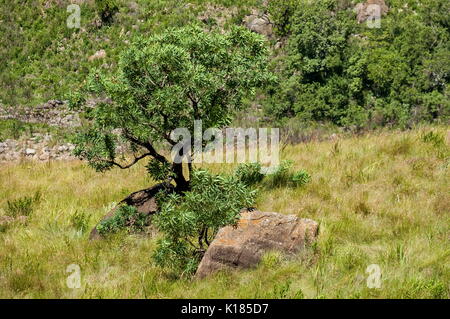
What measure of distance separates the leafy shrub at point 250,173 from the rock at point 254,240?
8.17 feet

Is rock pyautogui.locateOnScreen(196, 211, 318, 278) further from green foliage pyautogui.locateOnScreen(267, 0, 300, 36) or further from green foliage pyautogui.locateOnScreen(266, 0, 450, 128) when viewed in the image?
green foliage pyautogui.locateOnScreen(267, 0, 300, 36)

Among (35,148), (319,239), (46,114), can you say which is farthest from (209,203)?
(46,114)

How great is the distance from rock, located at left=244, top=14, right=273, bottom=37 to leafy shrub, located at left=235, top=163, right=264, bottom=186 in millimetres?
33202

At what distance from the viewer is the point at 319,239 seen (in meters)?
6.61

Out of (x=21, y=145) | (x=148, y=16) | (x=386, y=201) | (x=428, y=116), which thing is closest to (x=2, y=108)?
(x=21, y=145)

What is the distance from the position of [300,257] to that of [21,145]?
25.2 m

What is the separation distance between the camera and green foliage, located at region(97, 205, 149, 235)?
25.3 ft

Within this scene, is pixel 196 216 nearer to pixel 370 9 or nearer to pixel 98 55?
pixel 98 55

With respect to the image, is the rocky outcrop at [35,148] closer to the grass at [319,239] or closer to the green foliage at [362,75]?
Result: the grass at [319,239]

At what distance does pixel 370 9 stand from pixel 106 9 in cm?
2395

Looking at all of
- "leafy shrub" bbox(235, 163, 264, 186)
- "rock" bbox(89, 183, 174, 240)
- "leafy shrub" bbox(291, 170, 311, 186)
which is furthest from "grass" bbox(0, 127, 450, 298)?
"rock" bbox(89, 183, 174, 240)

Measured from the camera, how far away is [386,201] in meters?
7.83

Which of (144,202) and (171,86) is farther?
(144,202)
